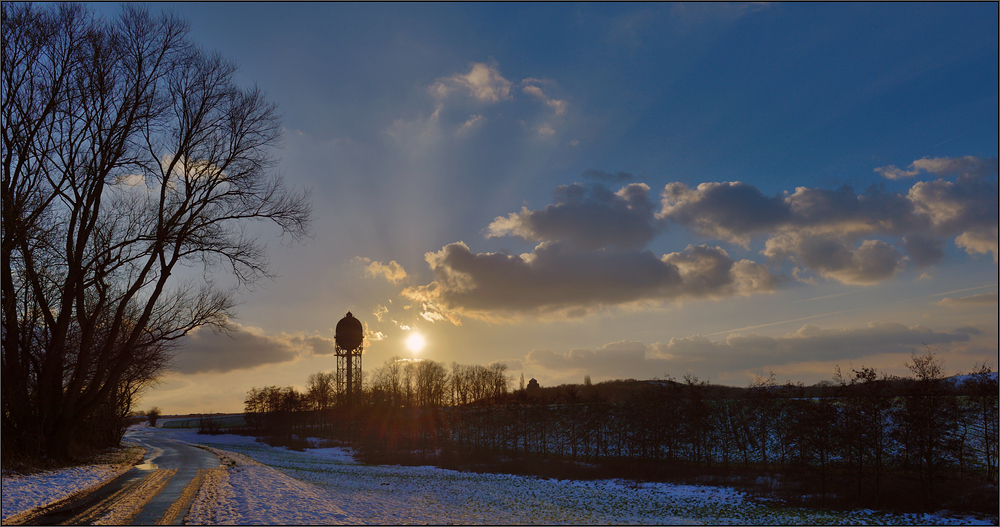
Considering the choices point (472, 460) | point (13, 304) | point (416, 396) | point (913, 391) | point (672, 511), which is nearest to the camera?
point (13, 304)

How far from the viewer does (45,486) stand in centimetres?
1681

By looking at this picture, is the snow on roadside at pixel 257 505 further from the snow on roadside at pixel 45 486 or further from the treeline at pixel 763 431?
the treeline at pixel 763 431

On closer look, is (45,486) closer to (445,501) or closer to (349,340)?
(445,501)

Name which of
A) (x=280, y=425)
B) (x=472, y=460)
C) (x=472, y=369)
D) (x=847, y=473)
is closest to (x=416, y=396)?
(x=472, y=369)

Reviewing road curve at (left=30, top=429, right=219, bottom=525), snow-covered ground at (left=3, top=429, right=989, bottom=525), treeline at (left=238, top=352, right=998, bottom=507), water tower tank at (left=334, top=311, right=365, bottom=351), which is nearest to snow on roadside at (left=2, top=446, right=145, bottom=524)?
snow-covered ground at (left=3, top=429, right=989, bottom=525)

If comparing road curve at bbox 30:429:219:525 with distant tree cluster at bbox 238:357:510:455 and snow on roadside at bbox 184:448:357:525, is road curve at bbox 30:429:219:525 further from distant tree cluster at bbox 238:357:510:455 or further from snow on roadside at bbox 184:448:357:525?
distant tree cluster at bbox 238:357:510:455

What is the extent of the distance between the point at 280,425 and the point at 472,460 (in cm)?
6641

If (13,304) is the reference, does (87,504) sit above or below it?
below

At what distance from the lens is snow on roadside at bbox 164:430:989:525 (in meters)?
17.1

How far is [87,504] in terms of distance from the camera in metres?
14.6

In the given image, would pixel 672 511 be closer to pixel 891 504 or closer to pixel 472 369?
→ pixel 891 504

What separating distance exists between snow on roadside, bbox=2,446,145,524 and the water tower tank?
61732 mm

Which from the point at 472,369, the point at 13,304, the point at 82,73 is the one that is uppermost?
the point at 82,73

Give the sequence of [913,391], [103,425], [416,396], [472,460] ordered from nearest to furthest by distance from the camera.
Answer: [913,391] < [103,425] < [472,460] < [416,396]
